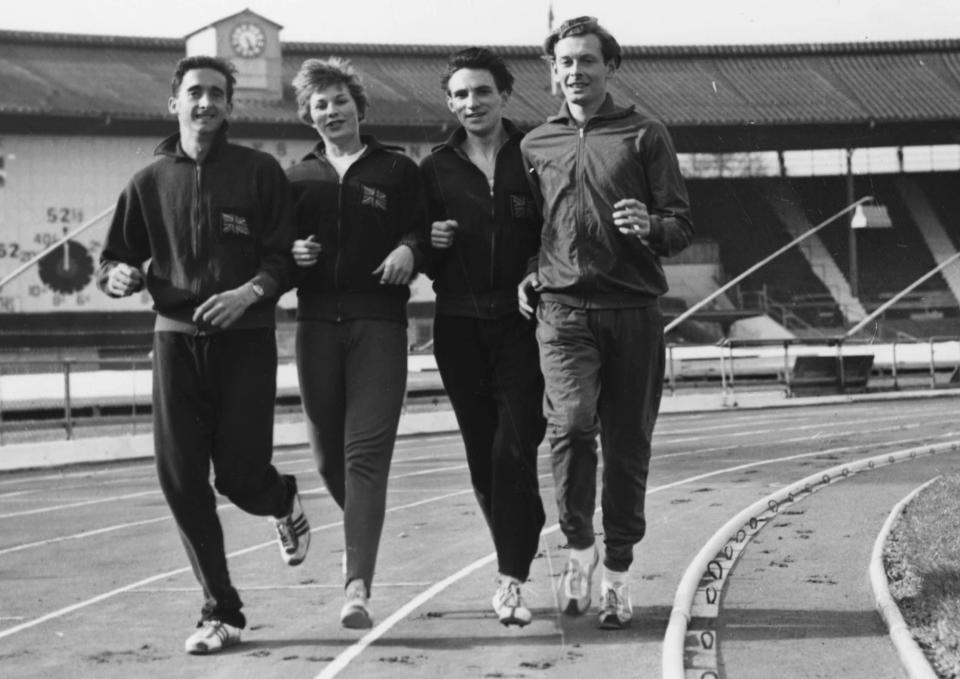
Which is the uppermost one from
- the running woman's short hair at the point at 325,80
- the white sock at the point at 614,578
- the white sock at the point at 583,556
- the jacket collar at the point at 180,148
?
the running woman's short hair at the point at 325,80

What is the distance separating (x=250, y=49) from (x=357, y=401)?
46.5 m

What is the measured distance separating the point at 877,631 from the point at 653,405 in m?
1.21

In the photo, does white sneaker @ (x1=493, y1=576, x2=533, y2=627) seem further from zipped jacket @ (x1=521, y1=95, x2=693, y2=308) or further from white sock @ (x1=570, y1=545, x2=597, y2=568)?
zipped jacket @ (x1=521, y1=95, x2=693, y2=308)

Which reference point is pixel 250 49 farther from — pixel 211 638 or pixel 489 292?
pixel 211 638

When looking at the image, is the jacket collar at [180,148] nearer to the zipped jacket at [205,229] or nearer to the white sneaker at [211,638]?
the zipped jacket at [205,229]

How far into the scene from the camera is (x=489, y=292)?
21.5 feet

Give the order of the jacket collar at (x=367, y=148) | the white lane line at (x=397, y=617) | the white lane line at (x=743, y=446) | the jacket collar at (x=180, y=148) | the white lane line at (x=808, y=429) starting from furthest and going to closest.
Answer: the white lane line at (x=808, y=429) < the white lane line at (x=743, y=446) < the jacket collar at (x=367, y=148) < the jacket collar at (x=180, y=148) < the white lane line at (x=397, y=617)

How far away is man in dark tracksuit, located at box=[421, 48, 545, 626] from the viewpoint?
6.53 metres

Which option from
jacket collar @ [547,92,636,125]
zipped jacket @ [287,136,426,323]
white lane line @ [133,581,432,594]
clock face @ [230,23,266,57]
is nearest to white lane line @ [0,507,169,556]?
white lane line @ [133,581,432,594]

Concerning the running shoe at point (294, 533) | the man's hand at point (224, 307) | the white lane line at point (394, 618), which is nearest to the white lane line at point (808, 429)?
the white lane line at point (394, 618)

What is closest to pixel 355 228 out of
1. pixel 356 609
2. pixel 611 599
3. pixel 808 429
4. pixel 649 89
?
pixel 356 609

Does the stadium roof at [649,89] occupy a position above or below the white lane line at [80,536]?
above

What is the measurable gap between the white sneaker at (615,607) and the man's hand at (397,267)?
136 centimetres

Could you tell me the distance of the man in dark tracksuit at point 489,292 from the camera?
653 cm
